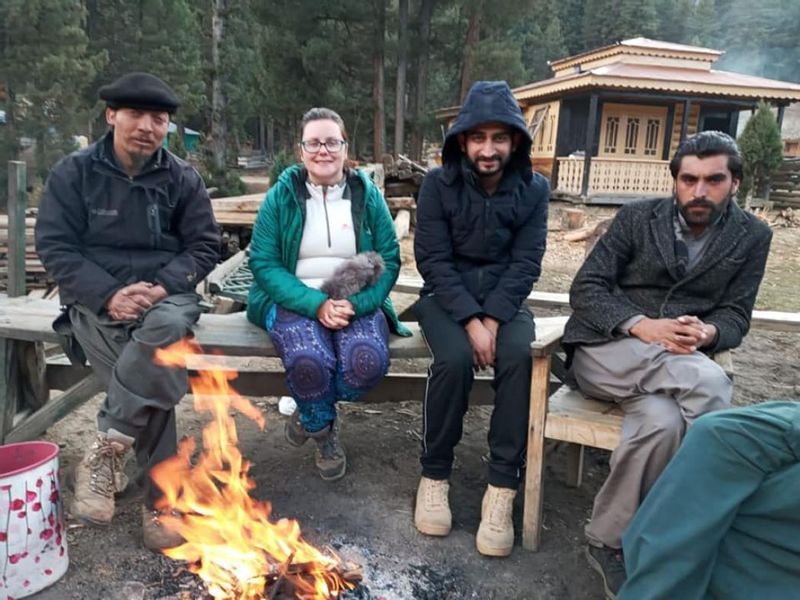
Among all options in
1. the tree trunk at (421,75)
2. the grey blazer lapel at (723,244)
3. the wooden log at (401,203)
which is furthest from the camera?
the tree trunk at (421,75)

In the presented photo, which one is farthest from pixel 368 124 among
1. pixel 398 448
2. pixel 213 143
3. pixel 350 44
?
pixel 398 448

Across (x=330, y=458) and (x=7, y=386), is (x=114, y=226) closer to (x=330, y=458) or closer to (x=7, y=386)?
(x=7, y=386)

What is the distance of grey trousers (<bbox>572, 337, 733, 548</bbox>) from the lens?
246 cm

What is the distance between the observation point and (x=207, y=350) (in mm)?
3143

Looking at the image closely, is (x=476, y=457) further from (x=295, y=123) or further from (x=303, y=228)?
(x=295, y=123)

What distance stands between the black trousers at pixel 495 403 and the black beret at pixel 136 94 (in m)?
1.65

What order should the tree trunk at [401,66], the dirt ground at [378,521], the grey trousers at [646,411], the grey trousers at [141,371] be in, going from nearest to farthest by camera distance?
the grey trousers at [646,411]
the dirt ground at [378,521]
the grey trousers at [141,371]
the tree trunk at [401,66]

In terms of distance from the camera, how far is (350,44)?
22172 millimetres

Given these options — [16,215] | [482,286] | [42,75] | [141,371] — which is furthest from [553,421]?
[42,75]

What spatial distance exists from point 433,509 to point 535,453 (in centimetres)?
52

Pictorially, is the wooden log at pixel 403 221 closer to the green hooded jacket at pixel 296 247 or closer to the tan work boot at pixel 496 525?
the green hooded jacket at pixel 296 247

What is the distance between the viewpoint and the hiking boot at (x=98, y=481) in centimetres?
265

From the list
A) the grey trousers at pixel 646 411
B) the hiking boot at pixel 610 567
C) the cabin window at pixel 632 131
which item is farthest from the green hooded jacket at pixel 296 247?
the cabin window at pixel 632 131

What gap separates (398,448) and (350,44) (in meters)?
20.6
